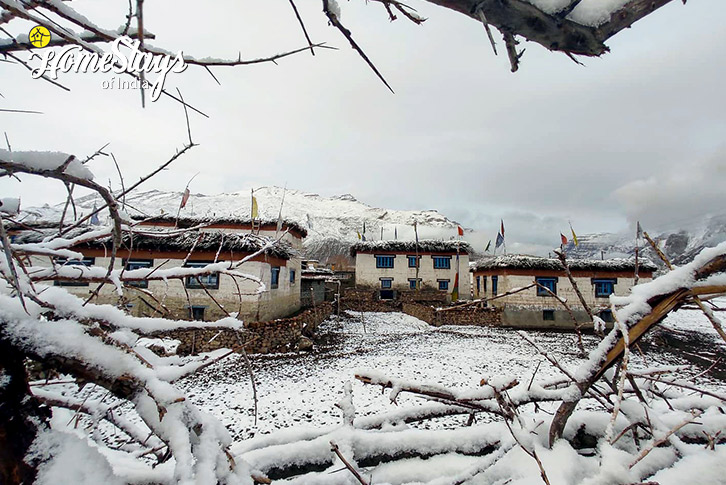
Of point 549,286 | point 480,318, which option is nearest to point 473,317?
point 480,318

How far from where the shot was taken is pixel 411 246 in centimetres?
2617

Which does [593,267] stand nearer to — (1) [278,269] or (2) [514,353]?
(2) [514,353]

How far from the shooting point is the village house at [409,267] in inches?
1029

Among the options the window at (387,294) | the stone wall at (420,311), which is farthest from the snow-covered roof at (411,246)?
the stone wall at (420,311)

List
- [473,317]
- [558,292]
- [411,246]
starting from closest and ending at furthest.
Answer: [558,292]
[473,317]
[411,246]

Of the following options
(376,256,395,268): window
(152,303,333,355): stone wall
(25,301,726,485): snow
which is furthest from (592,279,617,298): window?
(152,303,333,355): stone wall

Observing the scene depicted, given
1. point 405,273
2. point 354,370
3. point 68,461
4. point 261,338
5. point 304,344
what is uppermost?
point 68,461

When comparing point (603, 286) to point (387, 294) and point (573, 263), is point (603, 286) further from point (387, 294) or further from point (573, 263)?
point (387, 294)

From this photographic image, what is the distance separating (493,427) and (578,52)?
181 centimetres

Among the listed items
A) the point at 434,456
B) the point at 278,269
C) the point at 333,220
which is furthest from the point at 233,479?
the point at 333,220

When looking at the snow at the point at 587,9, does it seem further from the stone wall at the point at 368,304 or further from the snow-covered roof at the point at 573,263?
the stone wall at the point at 368,304

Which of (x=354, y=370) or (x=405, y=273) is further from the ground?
(x=405, y=273)

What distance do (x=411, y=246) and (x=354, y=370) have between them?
19036 mm

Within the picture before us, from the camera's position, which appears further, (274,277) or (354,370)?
(274,277)
